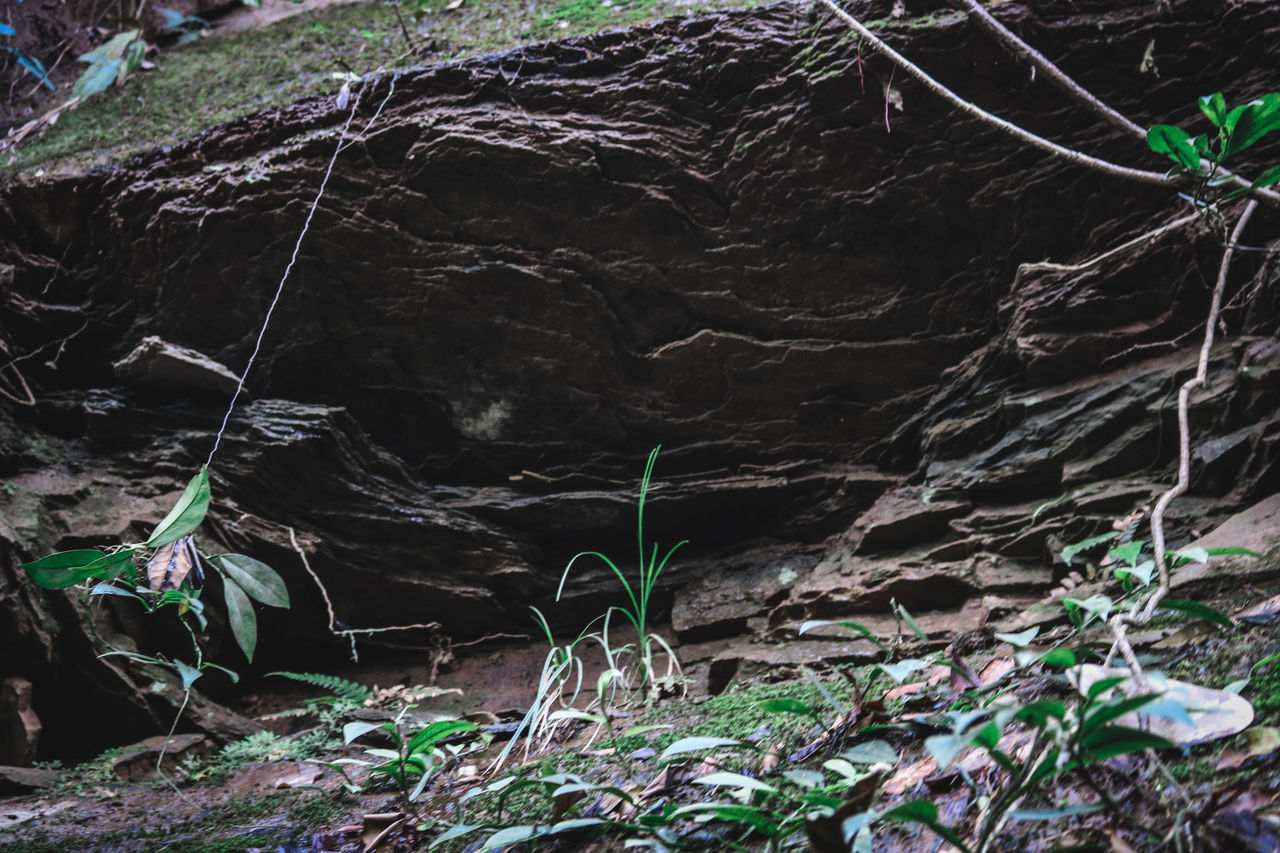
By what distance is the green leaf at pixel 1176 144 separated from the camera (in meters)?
2.15

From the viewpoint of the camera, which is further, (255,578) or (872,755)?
(255,578)

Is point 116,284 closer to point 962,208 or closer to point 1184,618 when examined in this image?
point 962,208

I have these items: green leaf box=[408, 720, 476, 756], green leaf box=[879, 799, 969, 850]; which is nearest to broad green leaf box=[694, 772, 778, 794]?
green leaf box=[879, 799, 969, 850]

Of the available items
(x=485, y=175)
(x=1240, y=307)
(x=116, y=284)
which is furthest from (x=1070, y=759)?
(x=116, y=284)

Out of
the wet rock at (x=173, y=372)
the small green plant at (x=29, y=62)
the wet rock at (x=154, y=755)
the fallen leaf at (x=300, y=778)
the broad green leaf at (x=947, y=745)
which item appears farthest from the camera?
the small green plant at (x=29, y=62)

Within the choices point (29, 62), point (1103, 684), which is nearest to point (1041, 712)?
point (1103, 684)

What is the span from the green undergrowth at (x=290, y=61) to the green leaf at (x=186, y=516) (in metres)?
3.40

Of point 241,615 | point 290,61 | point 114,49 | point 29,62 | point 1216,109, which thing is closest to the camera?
point 241,615

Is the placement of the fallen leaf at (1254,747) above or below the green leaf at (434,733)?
above

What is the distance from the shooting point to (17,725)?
9.59 ft

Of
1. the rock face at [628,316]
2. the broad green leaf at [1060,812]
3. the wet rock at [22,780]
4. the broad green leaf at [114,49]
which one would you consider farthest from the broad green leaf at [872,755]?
the broad green leaf at [114,49]

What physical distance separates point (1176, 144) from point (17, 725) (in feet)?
15.1

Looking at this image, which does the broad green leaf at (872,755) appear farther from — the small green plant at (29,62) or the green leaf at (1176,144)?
the small green plant at (29,62)

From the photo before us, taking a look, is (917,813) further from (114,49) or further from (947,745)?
(114,49)
